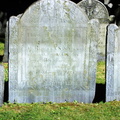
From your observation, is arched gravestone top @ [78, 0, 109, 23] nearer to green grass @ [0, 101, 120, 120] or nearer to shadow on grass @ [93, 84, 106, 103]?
shadow on grass @ [93, 84, 106, 103]

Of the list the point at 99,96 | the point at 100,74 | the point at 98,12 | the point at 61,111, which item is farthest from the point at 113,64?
the point at 98,12

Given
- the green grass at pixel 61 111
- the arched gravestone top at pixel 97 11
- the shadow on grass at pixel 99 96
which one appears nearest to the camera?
the green grass at pixel 61 111

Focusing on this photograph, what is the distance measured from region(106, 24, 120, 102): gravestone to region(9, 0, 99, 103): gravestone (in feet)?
0.85

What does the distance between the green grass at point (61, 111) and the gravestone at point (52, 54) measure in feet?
0.76

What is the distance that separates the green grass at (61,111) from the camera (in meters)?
6.15

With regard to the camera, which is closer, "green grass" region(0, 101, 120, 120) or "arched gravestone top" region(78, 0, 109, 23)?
"green grass" region(0, 101, 120, 120)

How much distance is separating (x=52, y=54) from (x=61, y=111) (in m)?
1.09

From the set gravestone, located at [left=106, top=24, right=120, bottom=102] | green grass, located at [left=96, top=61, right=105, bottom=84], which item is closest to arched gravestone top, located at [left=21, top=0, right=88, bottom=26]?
gravestone, located at [left=106, top=24, right=120, bottom=102]

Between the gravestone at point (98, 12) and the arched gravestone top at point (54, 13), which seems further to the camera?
the gravestone at point (98, 12)

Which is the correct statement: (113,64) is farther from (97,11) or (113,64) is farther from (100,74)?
(97,11)

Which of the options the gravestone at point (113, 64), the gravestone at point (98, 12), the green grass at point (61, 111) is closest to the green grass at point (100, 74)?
the gravestone at point (98, 12)

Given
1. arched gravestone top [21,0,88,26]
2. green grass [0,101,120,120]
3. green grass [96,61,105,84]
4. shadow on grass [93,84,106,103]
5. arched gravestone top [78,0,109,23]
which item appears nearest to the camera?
green grass [0,101,120,120]

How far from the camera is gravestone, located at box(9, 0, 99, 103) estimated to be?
6.70 meters

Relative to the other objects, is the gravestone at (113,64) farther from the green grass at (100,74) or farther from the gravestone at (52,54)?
the green grass at (100,74)
